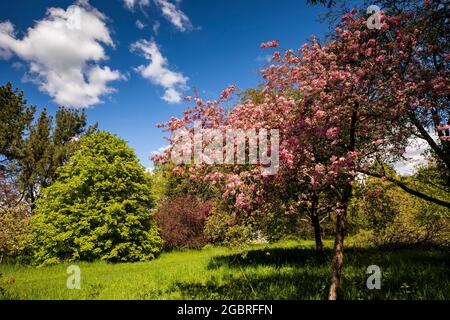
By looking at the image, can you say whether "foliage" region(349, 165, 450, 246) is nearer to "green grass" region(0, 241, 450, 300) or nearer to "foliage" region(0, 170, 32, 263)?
"green grass" region(0, 241, 450, 300)

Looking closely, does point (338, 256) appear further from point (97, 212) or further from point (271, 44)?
point (97, 212)

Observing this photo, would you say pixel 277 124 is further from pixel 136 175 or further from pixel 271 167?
pixel 136 175

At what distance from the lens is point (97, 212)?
23094 mm

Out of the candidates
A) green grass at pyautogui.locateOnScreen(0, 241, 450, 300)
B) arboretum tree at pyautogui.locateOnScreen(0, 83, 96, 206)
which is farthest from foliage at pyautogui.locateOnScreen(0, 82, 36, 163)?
green grass at pyautogui.locateOnScreen(0, 241, 450, 300)

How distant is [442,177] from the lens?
39.4ft

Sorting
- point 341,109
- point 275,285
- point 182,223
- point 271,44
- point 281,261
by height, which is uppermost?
point 271,44

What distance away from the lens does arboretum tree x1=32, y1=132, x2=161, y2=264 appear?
888 inches

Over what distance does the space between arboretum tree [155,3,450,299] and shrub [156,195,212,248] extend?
2297 centimetres

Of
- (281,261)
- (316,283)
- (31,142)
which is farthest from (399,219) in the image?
(31,142)

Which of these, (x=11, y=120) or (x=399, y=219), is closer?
(x=399, y=219)

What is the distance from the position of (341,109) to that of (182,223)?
2620cm

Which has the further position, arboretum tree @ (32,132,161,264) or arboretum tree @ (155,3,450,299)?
arboretum tree @ (32,132,161,264)

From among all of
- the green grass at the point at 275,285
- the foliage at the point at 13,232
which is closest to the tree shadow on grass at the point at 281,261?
the green grass at the point at 275,285
